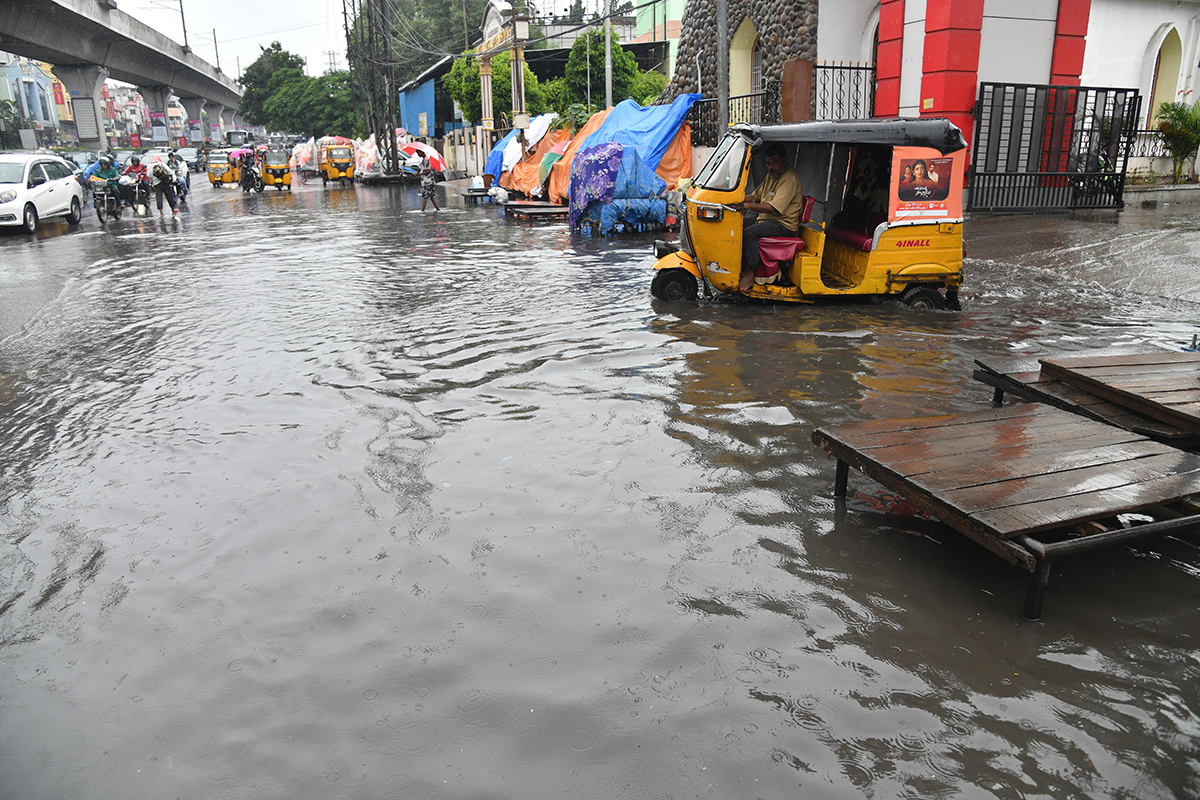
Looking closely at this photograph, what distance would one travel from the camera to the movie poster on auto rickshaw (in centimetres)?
797

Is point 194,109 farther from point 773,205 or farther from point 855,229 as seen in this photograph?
point 855,229

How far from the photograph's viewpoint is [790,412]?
573 cm

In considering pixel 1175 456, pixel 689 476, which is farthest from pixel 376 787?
pixel 1175 456

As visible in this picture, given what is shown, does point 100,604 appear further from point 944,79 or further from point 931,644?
point 944,79

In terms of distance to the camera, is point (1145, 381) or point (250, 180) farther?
point (250, 180)

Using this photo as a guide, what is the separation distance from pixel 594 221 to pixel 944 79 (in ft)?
22.7

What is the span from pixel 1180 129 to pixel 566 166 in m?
13.7

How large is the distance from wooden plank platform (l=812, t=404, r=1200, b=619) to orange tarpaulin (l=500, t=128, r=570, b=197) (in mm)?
21056

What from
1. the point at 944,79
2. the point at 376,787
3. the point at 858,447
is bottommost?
the point at 376,787

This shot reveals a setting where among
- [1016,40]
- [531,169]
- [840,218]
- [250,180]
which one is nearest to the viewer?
[840,218]

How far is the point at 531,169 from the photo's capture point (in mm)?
25469

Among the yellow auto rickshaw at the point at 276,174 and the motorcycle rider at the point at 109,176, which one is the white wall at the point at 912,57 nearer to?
the motorcycle rider at the point at 109,176

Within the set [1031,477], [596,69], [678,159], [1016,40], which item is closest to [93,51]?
[596,69]

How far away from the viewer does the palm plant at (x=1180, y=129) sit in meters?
17.2
